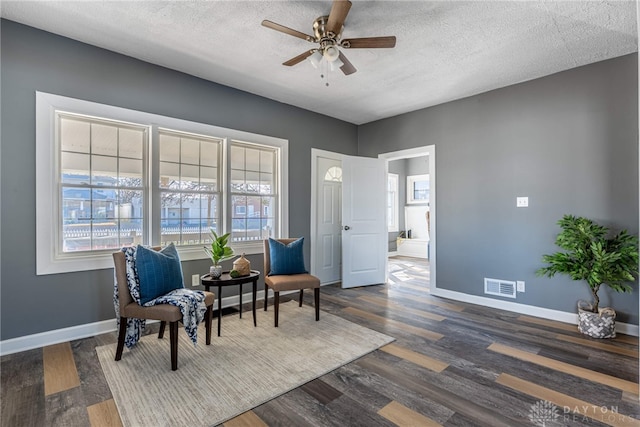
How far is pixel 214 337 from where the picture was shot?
2.80m

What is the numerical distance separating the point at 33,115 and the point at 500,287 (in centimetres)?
524

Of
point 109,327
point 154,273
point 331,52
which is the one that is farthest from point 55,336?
point 331,52

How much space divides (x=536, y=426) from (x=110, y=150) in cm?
410

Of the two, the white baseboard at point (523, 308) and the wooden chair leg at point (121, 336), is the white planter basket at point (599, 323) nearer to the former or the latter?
the white baseboard at point (523, 308)

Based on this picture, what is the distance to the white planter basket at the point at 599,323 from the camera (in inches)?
109

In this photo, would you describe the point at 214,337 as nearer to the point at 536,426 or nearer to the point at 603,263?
the point at 536,426

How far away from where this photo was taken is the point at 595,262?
9.14ft

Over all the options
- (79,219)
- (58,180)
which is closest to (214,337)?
(79,219)

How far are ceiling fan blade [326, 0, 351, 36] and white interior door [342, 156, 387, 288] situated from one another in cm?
252

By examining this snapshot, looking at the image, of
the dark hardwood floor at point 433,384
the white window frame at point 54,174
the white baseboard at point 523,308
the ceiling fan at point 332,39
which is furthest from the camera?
the white baseboard at point 523,308

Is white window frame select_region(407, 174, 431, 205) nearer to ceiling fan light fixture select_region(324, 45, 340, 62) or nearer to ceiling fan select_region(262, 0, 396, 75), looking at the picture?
ceiling fan select_region(262, 0, 396, 75)

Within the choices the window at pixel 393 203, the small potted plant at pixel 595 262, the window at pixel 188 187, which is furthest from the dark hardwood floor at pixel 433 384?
the window at pixel 393 203

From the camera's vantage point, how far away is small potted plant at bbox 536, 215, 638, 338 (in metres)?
2.72

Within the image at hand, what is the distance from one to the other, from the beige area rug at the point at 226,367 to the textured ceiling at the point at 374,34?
110 inches
